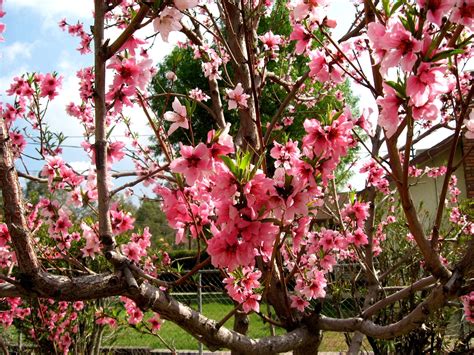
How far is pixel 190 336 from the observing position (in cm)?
877

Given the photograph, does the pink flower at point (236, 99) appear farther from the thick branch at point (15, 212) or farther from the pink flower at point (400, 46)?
the pink flower at point (400, 46)

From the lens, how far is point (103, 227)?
1656mm

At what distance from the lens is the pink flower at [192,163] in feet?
4.41

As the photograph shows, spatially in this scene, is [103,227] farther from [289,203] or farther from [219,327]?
[289,203]

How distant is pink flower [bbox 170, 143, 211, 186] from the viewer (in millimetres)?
1343

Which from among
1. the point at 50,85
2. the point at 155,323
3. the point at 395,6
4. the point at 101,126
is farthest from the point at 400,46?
the point at 155,323

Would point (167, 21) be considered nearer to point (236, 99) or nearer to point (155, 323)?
point (236, 99)

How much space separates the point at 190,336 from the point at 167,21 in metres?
8.23

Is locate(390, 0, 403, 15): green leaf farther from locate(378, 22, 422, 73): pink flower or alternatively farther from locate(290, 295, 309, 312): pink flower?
locate(290, 295, 309, 312): pink flower

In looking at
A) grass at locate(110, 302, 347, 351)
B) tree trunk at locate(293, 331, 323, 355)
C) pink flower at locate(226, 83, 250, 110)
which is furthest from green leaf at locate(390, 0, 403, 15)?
grass at locate(110, 302, 347, 351)

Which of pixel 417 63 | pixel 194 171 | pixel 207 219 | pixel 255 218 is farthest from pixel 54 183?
pixel 417 63

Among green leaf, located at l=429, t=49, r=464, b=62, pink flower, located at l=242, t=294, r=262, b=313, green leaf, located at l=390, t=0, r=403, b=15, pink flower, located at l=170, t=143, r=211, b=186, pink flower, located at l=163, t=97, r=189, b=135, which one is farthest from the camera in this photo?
pink flower, located at l=242, t=294, r=262, b=313

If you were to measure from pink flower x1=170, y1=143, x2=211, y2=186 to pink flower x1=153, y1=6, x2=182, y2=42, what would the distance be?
1.22 ft

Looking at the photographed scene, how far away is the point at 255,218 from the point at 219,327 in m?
0.75
